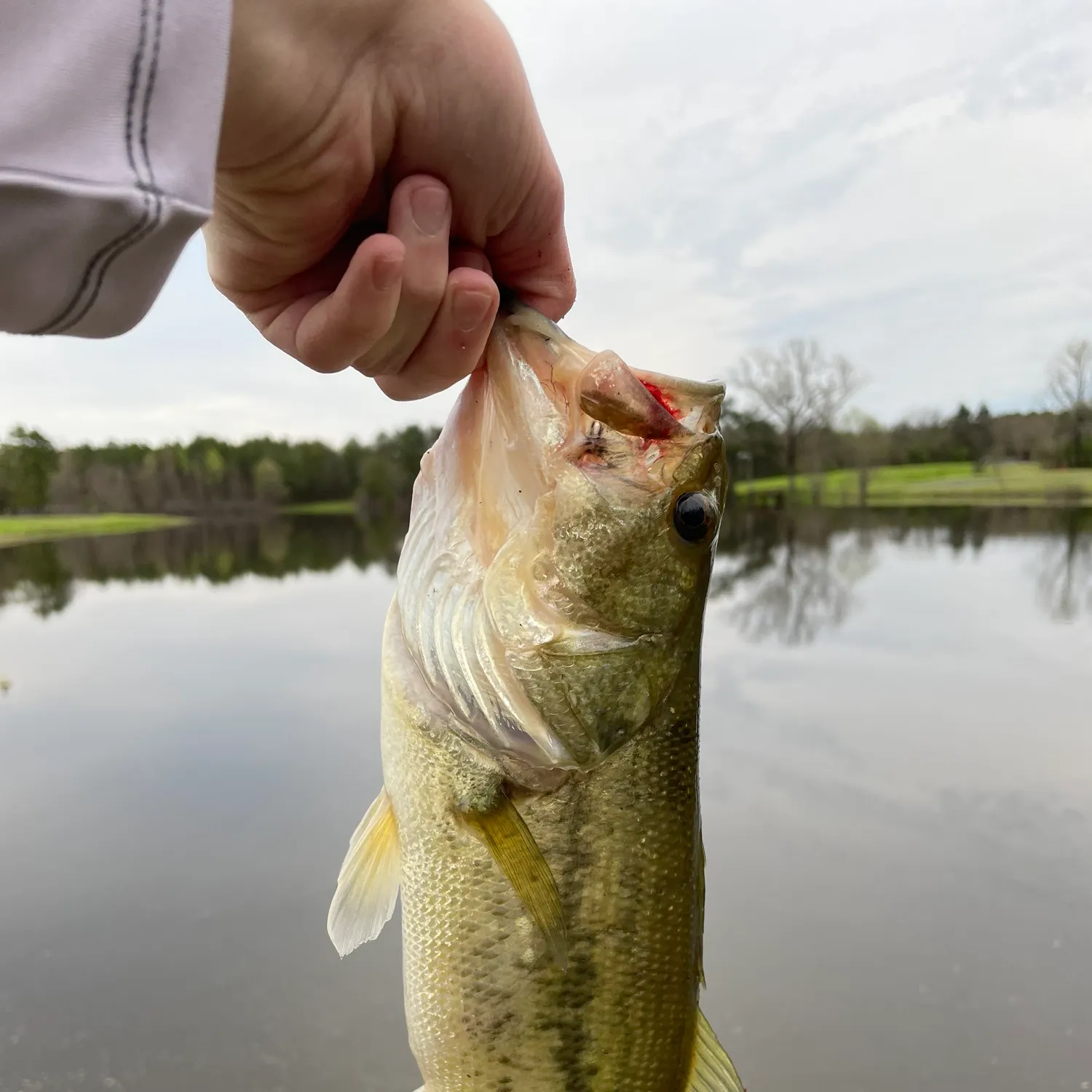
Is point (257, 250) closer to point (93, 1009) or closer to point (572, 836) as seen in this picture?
point (572, 836)

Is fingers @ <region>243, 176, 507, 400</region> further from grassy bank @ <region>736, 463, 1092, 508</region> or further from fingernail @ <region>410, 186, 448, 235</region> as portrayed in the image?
grassy bank @ <region>736, 463, 1092, 508</region>

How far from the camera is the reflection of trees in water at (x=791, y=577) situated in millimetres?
14172

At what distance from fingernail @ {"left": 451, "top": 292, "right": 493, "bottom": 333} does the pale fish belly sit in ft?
2.32

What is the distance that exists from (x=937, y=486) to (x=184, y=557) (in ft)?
145

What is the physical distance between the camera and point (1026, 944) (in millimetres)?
5023

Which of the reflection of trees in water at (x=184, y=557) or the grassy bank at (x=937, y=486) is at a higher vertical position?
the grassy bank at (x=937, y=486)

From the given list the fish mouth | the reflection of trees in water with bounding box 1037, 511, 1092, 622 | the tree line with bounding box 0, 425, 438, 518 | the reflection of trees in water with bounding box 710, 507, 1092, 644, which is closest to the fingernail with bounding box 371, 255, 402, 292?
the fish mouth

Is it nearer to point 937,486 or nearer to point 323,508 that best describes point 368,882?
point 937,486

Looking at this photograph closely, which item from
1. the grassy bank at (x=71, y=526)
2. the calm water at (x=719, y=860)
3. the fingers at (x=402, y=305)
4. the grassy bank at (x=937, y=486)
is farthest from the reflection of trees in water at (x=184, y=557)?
the grassy bank at (x=937, y=486)

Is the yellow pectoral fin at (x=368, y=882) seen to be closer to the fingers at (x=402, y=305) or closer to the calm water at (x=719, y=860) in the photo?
the fingers at (x=402, y=305)

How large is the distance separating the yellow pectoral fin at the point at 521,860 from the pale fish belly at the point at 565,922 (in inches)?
1.0

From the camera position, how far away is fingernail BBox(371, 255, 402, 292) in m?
1.18

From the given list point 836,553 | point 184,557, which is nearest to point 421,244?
point 836,553

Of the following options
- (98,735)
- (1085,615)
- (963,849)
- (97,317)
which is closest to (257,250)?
(97,317)
